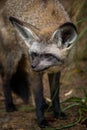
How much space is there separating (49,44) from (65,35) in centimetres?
23

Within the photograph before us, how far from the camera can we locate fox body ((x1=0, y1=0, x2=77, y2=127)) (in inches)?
225

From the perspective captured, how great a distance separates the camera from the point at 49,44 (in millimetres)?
5766

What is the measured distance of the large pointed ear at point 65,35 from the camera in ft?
18.4

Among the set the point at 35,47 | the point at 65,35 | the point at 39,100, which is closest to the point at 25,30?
the point at 35,47

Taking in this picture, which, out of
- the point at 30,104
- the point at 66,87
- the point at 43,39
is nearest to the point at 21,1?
the point at 43,39

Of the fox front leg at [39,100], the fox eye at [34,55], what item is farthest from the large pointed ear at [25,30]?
→ the fox front leg at [39,100]

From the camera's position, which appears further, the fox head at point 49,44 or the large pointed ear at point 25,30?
the large pointed ear at point 25,30

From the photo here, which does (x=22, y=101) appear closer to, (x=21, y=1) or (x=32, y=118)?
(x=32, y=118)

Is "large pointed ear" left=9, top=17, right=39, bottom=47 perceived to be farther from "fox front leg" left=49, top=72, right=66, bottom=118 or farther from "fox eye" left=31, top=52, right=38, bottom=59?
A: "fox front leg" left=49, top=72, right=66, bottom=118

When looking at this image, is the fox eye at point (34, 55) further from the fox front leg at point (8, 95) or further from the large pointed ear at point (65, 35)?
the fox front leg at point (8, 95)

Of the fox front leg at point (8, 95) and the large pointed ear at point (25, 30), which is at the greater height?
the large pointed ear at point (25, 30)

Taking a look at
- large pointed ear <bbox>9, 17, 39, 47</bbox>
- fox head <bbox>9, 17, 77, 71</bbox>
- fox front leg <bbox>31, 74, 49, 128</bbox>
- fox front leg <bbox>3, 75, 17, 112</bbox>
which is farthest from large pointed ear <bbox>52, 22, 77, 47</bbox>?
fox front leg <bbox>3, 75, 17, 112</bbox>

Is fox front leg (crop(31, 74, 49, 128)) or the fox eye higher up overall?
the fox eye

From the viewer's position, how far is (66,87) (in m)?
8.50
